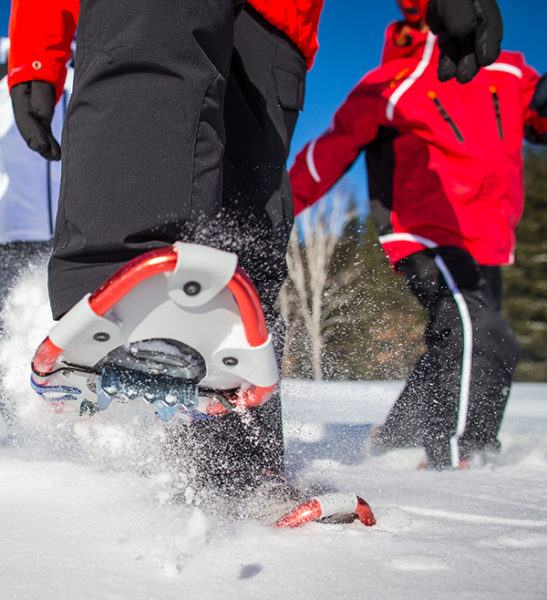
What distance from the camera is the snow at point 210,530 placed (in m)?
0.55

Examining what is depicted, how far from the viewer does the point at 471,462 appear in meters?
1.53

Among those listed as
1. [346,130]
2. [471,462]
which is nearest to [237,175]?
[471,462]

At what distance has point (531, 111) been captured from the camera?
83.0 inches

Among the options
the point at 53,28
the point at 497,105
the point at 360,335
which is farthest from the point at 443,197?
the point at 53,28

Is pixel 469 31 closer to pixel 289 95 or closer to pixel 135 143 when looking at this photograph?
pixel 289 95

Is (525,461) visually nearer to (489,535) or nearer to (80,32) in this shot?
(489,535)

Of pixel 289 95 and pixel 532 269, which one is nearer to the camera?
pixel 289 95

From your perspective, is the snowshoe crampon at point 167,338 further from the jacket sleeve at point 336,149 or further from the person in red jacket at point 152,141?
the jacket sleeve at point 336,149

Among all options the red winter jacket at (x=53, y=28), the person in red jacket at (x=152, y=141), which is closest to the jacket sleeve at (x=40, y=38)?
the red winter jacket at (x=53, y=28)

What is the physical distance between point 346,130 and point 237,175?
4.02 feet

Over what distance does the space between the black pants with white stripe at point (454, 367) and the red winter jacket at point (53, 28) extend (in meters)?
0.95

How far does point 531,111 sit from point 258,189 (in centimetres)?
159

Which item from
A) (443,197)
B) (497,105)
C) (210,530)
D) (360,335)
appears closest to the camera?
(210,530)

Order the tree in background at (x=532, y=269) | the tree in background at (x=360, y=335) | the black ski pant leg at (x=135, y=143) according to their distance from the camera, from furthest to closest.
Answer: the tree in background at (x=532, y=269)
the tree in background at (x=360, y=335)
the black ski pant leg at (x=135, y=143)
